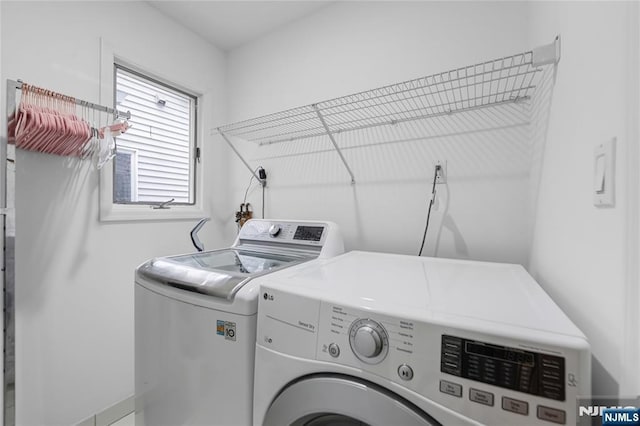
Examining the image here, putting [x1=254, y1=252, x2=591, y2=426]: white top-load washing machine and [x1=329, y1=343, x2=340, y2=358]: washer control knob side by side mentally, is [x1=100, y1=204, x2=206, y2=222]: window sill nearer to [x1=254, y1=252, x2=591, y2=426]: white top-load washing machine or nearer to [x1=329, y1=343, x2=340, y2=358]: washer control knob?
[x1=254, y1=252, x2=591, y2=426]: white top-load washing machine

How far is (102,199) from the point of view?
61.7 inches

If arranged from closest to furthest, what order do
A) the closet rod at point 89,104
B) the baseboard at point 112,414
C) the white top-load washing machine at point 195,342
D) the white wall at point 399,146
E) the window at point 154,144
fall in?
the white top-load washing machine at point 195,342 → the closet rod at point 89,104 → the white wall at point 399,146 → the baseboard at point 112,414 → the window at point 154,144

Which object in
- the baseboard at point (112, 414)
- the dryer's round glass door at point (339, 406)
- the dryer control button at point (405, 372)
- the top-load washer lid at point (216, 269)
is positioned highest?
the top-load washer lid at point (216, 269)

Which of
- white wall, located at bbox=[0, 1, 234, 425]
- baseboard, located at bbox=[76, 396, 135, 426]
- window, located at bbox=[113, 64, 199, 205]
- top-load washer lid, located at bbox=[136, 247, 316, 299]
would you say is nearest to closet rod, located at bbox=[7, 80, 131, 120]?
white wall, located at bbox=[0, 1, 234, 425]

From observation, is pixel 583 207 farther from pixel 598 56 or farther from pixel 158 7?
pixel 158 7

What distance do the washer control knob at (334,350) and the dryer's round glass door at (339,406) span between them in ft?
0.19

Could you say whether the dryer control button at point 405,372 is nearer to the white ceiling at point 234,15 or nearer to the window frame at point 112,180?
the window frame at point 112,180

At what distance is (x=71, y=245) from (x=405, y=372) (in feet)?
5.79

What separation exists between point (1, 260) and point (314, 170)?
1585mm

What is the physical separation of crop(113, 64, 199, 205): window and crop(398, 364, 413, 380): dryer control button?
1876 mm

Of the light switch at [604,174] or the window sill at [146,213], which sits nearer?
the light switch at [604,174]

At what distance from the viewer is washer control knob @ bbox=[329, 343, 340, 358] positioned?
669 mm

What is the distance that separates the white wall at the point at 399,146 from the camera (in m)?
1.30

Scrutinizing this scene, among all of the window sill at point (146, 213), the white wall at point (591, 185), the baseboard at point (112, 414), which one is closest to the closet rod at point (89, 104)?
the window sill at point (146, 213)
